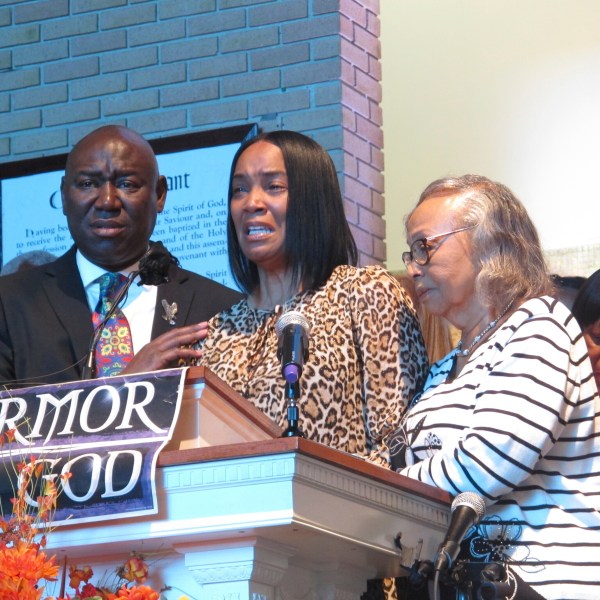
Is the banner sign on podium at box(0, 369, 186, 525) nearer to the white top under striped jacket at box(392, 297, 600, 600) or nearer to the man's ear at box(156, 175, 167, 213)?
the white top under striped jacket at box(392, 297, 600, 600)

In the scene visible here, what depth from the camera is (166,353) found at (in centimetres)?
274

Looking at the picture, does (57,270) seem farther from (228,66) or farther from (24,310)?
(228,66)

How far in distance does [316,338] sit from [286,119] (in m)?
2.84

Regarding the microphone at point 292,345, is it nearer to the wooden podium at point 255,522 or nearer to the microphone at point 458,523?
the wooden podium at point 255,522

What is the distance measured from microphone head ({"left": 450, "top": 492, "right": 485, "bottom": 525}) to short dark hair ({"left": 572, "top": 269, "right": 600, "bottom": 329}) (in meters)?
1.35

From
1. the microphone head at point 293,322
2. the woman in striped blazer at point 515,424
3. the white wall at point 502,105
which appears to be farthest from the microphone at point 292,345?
the white wall at point 502,105

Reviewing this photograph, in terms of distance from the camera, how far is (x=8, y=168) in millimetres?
6320

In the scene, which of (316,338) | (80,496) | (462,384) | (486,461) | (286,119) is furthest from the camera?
(286,119)

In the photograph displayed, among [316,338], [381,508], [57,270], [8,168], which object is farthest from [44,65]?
[381,508]

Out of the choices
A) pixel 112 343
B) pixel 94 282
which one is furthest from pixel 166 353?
pixel 94 282

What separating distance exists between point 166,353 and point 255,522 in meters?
0.75

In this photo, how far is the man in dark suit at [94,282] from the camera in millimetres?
3295

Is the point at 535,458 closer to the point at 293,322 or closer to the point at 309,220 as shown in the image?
the point at 293,322

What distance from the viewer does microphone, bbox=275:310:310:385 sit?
7.99ft
